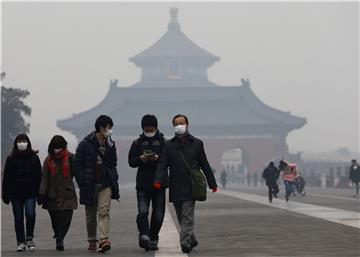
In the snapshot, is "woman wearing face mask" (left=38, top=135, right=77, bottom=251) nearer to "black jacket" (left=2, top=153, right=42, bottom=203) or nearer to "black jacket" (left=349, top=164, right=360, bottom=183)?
"black jacket" (left=2, top=153, right=42, bottom=203)

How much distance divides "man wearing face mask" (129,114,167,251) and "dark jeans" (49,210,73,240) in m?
0.79

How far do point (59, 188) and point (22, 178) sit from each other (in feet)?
1.50

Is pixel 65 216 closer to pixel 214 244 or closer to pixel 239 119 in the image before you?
pixel 214 244

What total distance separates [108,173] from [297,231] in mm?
3565

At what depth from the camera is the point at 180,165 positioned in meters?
10.8

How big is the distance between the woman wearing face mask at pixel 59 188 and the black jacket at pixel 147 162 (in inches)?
26.4

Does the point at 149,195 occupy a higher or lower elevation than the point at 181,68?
lower

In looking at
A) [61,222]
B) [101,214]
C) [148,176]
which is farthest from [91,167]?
[61,222]

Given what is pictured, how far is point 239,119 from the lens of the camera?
8019 centimetres

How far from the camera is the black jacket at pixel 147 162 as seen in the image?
1082 cm

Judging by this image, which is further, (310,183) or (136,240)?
(310,183)

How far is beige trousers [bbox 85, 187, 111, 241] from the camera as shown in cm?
1041

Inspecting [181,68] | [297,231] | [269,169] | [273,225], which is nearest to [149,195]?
[297,231]

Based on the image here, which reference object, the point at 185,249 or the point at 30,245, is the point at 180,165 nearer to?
the point at 185,249
